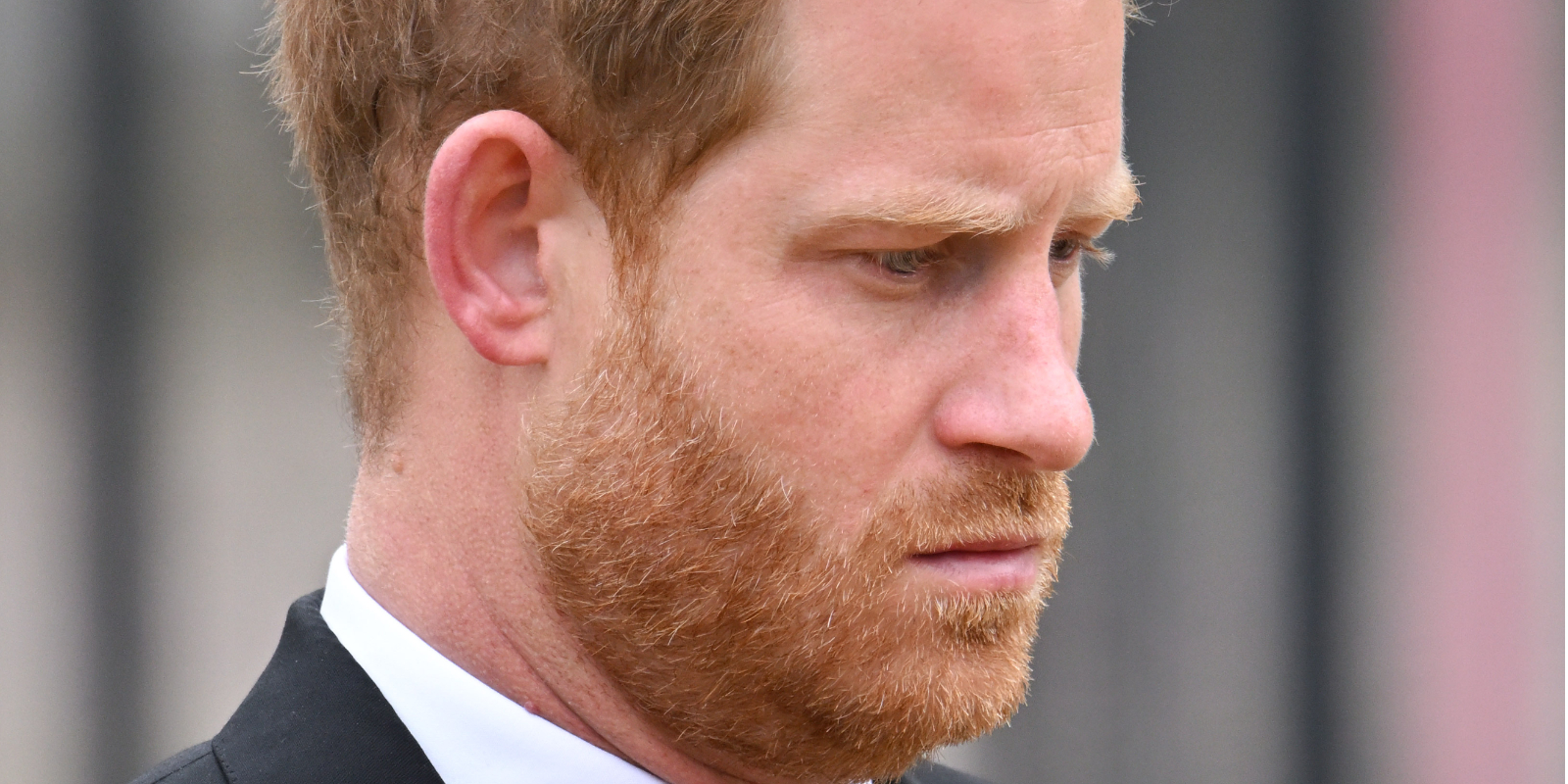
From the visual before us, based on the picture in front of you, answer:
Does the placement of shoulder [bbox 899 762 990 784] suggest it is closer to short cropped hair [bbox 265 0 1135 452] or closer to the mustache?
the mustache

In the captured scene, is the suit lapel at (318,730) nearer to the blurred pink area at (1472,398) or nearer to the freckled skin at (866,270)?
the freckled skin at (866,270)

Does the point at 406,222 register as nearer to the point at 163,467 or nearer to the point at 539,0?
the point at 539,0

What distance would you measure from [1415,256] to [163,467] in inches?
148

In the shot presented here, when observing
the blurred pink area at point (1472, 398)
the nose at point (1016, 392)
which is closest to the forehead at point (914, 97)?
the nose at point (1016, 392)

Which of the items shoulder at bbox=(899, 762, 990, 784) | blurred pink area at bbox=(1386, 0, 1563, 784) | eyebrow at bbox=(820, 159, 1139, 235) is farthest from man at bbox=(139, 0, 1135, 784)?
blurred pink area at bbox=(1386, 0, 1563, 784)

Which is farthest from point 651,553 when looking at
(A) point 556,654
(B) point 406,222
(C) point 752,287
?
(B) point 406,222

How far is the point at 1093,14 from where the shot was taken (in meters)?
1.64

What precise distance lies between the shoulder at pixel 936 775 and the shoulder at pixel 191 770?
110 cm

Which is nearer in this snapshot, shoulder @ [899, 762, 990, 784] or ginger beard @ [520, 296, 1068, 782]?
ginger beard @ [520, 296, 1068, 782]

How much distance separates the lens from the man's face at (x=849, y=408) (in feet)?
4.98

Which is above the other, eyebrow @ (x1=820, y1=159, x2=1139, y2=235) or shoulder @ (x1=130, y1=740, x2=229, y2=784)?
eyebrow @ (x1=820, y1=159, x2=1139, y2=235)

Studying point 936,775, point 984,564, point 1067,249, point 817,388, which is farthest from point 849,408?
point 936,775

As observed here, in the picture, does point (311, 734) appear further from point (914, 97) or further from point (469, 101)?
point (914, 97)

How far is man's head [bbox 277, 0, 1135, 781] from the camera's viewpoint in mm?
1527
